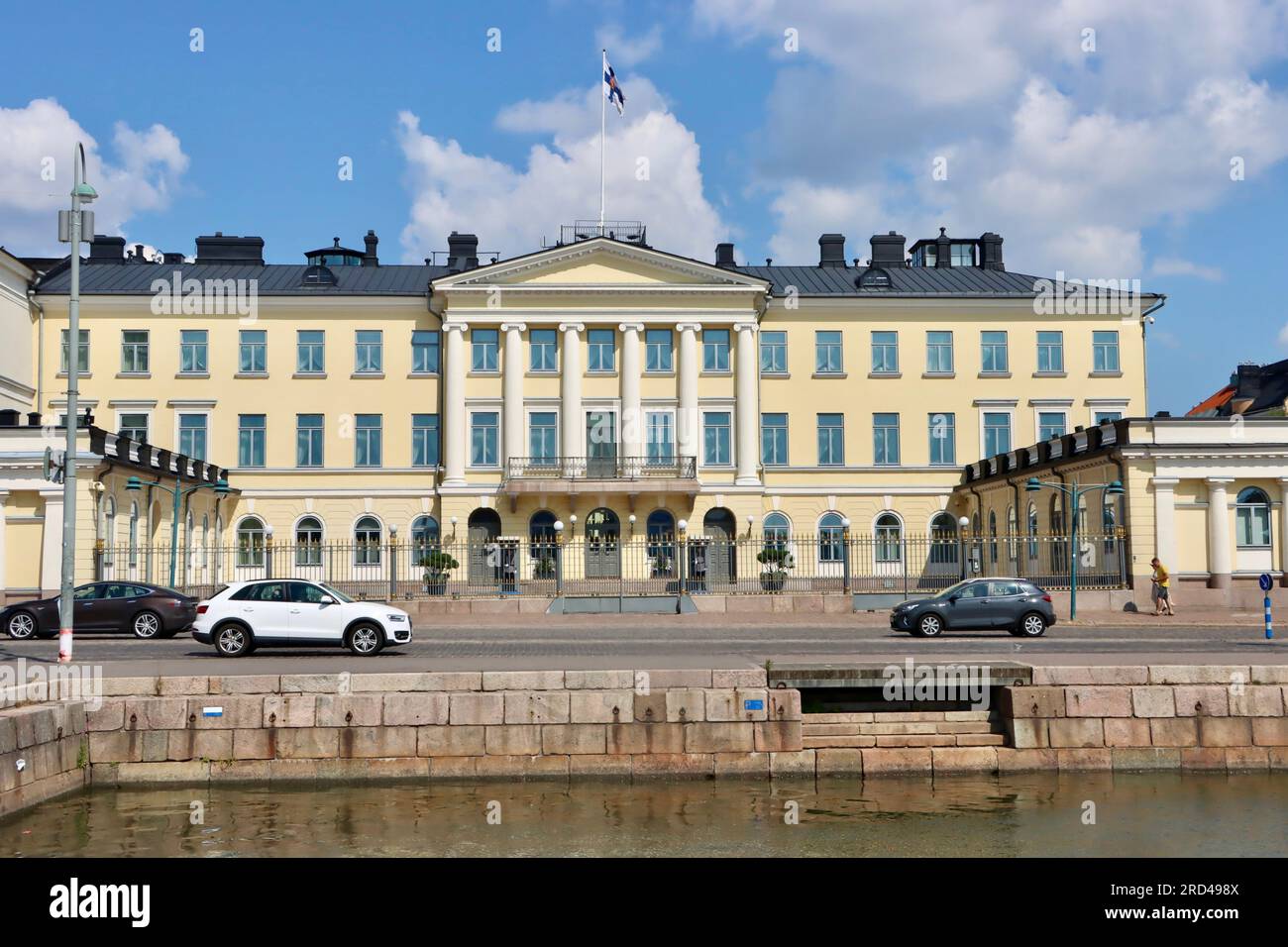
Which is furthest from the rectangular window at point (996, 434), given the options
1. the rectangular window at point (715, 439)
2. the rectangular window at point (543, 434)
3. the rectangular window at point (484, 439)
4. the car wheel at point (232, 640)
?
the car wheel at point (232, 640)

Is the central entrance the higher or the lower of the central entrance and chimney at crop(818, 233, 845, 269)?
the lower

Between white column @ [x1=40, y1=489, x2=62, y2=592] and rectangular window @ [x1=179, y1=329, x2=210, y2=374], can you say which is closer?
white column @ [x1=40, y1=489, x2=62, y2=592]

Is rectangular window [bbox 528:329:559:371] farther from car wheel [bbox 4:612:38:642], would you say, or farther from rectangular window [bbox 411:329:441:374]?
car wheel [bbox 4:612:38:642]

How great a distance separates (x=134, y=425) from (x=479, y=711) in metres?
43.8

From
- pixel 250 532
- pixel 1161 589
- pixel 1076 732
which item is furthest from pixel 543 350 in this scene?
pixel 1076 732

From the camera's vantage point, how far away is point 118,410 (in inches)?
2172

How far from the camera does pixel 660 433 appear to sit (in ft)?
181

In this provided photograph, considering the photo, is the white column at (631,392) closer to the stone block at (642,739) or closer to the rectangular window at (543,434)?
the rectangular window at (543,434)

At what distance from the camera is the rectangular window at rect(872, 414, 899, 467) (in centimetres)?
5691

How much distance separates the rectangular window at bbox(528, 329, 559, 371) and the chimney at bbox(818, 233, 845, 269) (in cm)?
1598

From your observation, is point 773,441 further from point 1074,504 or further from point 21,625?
point 21,625

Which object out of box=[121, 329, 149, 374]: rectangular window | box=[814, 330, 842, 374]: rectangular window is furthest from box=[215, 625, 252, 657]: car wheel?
box=[814, 330, 842, 374]: rectangular window

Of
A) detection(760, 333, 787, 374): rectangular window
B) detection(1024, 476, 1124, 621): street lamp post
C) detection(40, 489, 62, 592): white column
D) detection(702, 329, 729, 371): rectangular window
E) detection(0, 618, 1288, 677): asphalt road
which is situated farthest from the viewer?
detection(760, 333, 787, 374): rectangular window
